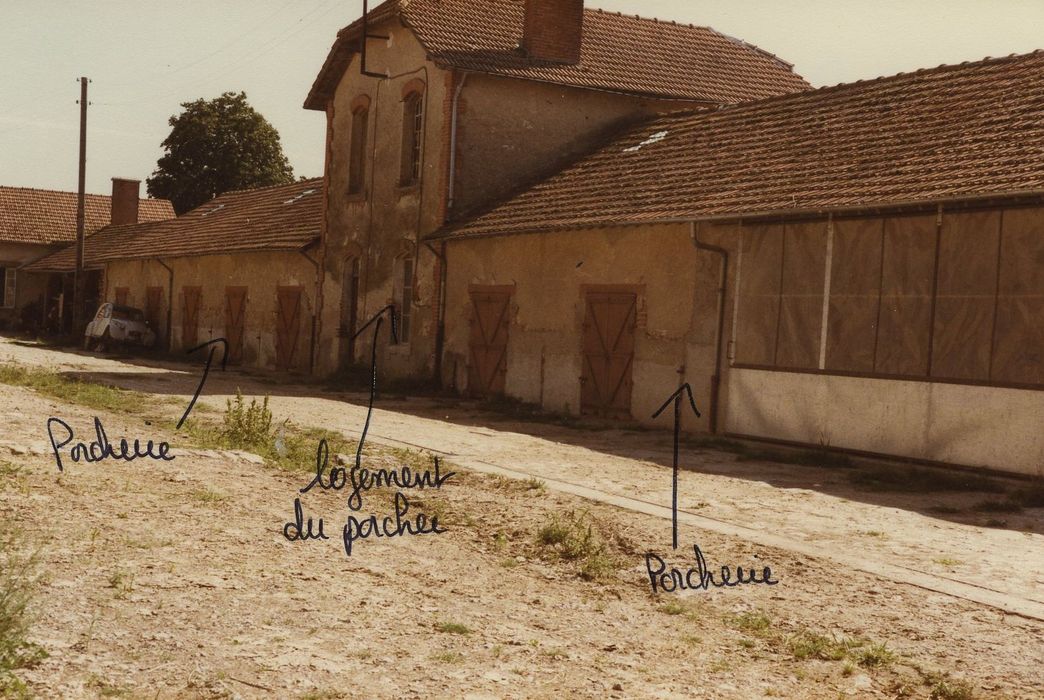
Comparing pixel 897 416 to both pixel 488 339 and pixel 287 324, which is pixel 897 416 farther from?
pixel 287 324

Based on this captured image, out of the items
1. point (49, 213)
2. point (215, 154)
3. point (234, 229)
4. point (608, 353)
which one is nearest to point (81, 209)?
point (234, 229)

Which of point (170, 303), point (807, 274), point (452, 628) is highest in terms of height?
point (807, 274)

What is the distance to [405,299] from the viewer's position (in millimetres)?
24422

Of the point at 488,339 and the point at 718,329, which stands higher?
the point at 718,329

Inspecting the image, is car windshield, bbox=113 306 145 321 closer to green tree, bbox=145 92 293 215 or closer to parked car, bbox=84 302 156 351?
parked car, bbox=84 302 156 351

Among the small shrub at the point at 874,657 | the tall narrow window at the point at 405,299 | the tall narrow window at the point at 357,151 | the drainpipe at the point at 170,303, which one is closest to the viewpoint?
the small shrub at the point at 874,657

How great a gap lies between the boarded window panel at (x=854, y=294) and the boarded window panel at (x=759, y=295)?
0.93 m

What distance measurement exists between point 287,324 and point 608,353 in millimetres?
12911

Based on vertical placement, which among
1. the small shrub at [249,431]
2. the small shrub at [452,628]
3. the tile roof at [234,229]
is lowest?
the small shrub at [452,628]

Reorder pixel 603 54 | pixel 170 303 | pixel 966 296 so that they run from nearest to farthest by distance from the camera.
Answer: pixel 966 296
pixel 603 54
pixel 170 303

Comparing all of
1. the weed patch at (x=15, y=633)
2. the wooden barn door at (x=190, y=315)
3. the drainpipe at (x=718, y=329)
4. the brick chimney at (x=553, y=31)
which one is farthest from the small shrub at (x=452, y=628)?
the wooden barn door at (x=190, y=315)

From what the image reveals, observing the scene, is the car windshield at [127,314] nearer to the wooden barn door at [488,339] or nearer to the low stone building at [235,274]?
the low stone building at [235,274]

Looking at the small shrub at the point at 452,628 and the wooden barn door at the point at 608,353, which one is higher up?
the wooden barn door at the point at 608,353

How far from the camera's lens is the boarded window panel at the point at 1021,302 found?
489 inches
